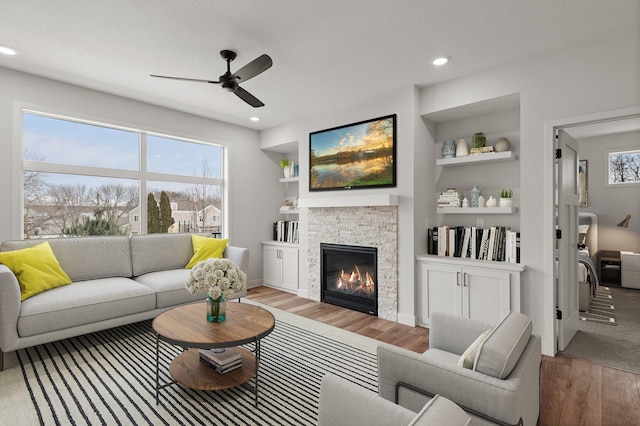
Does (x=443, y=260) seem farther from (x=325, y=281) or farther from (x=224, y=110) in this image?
(x=224, y=110)

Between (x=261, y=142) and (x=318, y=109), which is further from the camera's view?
(x=261, y=142)

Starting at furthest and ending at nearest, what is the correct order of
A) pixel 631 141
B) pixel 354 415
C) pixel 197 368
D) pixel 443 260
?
pixel 631 141 → pixel 443 260 → pixel 197 368 → pixel 354 415

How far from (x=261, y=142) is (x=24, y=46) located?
10.5 ft

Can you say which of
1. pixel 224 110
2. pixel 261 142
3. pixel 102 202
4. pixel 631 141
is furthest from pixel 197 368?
pixel 631 141

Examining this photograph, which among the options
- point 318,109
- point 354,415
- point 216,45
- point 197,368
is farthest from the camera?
point 318,109

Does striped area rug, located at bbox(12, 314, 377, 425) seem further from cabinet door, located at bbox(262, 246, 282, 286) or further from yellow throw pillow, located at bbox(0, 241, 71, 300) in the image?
cabinet door, located at bbox(262, 246, 282, 286)

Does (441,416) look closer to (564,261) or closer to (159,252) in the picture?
(564,261)

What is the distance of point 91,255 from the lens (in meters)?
3.55

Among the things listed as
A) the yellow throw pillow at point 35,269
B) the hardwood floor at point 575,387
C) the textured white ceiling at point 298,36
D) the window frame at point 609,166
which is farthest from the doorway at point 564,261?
the yellow throw pillow at point 35,269

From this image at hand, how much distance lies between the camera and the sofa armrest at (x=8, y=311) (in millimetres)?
2447

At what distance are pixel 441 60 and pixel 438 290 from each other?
2.32 metres

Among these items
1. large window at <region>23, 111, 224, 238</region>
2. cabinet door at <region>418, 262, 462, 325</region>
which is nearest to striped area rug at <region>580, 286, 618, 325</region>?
cabinet door at <region>418, 262, 462, 325</region>

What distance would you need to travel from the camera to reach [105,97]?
3.94 m

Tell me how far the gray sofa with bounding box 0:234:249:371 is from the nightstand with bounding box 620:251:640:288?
5880 millimetres
